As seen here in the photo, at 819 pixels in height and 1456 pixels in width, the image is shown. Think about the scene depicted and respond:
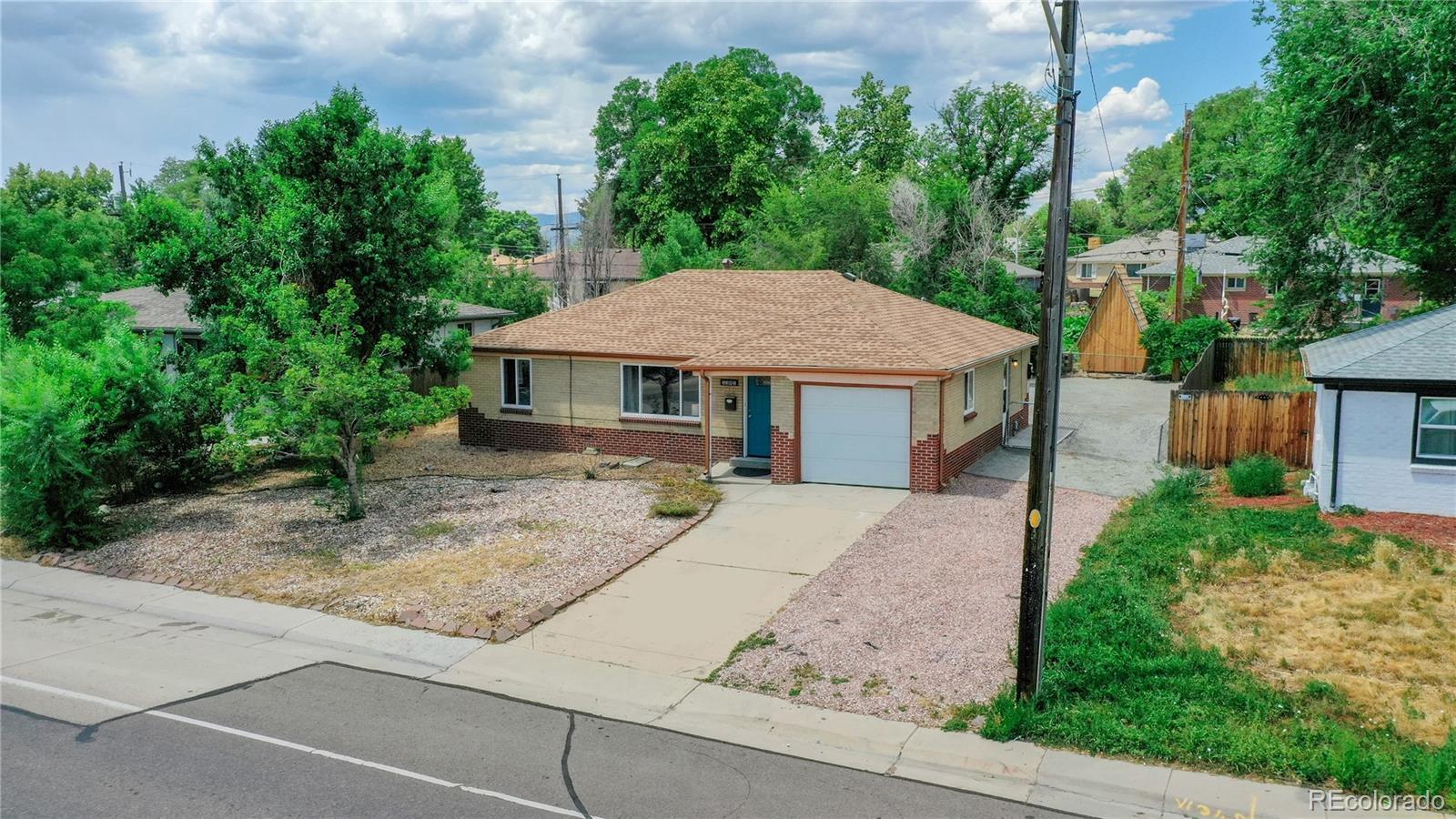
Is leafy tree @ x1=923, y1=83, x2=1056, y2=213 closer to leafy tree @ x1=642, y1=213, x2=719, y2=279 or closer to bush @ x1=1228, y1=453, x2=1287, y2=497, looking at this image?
leafy tree @ x1=642, y1=213, x2=719, y2=279

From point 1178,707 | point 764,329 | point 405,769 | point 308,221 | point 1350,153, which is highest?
point 1350,153

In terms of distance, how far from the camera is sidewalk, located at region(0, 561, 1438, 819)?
8.26 m

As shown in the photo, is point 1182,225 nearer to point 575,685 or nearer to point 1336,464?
point 1336,464

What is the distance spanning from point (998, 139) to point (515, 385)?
29904 millimetres

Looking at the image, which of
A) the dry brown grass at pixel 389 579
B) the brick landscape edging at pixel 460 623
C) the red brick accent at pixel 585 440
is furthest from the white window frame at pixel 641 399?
the dry brown grass at pixel 389 579

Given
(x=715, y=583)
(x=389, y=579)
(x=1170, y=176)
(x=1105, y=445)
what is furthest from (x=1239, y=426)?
(x=1170, y=176)

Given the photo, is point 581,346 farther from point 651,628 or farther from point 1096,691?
point 1096,691

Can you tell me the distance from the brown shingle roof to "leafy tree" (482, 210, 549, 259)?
4669 cm

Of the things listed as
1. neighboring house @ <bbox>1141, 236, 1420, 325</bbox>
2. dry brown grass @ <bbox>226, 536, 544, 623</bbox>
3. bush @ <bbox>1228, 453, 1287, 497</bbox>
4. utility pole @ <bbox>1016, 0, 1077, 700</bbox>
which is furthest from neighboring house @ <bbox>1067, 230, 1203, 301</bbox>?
utility pole @ <bbox>1016, 0, 1077, 700</bbox>

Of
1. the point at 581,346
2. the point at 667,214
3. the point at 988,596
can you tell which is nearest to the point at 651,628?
the point at 988,596

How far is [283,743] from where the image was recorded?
9.15m

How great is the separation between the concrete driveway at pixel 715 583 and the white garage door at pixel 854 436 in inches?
24.4

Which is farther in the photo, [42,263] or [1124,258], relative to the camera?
[1124,258]

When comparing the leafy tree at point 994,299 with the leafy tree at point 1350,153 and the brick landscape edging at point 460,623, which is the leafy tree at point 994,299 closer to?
the leafy tree at point 1350,153
